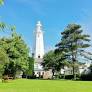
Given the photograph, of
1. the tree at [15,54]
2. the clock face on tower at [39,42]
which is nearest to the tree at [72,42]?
the tree at [15,54]

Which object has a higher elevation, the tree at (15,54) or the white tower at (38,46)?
the white tower at (38,46)


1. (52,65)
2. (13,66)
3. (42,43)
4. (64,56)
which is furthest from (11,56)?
(42,43)

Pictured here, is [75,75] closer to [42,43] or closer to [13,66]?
[13,66]

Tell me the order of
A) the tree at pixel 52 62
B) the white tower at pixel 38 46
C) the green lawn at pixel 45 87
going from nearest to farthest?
the green lawn at pixel 45 87 < the tree at pixel 52 62 < the white tower at pixel 38 46

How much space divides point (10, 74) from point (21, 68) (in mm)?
3387

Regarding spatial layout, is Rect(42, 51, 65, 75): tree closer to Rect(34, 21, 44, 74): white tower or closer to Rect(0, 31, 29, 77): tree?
Rect(0, 31, 29, 77): tree

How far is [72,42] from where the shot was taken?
85.8 m

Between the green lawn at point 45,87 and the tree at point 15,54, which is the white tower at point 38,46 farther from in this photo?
the green lawn at point 45,87

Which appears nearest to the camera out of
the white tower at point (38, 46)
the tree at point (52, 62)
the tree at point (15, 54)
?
the tree at point (15, 54)

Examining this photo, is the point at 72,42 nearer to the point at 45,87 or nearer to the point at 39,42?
the point at 45,87

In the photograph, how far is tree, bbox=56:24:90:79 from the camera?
84812mm

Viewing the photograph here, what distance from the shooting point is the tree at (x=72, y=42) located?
8481 centimetres

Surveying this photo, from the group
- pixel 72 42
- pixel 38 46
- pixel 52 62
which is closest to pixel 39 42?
pixel 38 46

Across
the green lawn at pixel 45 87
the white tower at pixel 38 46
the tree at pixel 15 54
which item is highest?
the white tower at pixel 38 46
